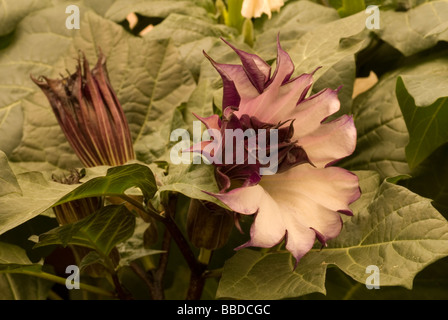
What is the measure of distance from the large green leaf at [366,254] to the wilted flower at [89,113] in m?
0.13

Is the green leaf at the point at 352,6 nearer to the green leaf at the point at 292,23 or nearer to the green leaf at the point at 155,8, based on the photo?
the green leaf at the point at 292,23

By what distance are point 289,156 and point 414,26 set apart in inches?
10.0

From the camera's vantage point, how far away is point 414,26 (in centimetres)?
55

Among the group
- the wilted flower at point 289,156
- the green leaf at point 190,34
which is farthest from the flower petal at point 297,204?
the green leaf at point 190,34

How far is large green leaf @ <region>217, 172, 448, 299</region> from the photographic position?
14.7 inches

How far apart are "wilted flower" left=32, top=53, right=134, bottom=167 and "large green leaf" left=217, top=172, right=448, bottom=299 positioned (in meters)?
0.13

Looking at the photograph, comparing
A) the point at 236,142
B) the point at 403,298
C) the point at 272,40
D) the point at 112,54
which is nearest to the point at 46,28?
the point at 112,54

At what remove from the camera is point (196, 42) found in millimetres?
569

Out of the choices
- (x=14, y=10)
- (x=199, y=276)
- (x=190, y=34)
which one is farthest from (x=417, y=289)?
(x=14, y=10)

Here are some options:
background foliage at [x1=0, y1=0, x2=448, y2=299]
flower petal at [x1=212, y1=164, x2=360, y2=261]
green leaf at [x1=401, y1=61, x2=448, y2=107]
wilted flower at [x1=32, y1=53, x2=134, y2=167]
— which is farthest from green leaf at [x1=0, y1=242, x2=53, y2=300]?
green leaf at [x1=401, y1=61, x2=448, y2=107]

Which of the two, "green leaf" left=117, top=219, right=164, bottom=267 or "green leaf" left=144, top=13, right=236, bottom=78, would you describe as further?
"green leaf" left=144, top=13, right=236, bottom=78

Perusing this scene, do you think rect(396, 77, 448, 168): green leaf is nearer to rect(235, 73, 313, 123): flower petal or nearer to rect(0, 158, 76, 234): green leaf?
rect(235, 73, 313, 123): flower petal
